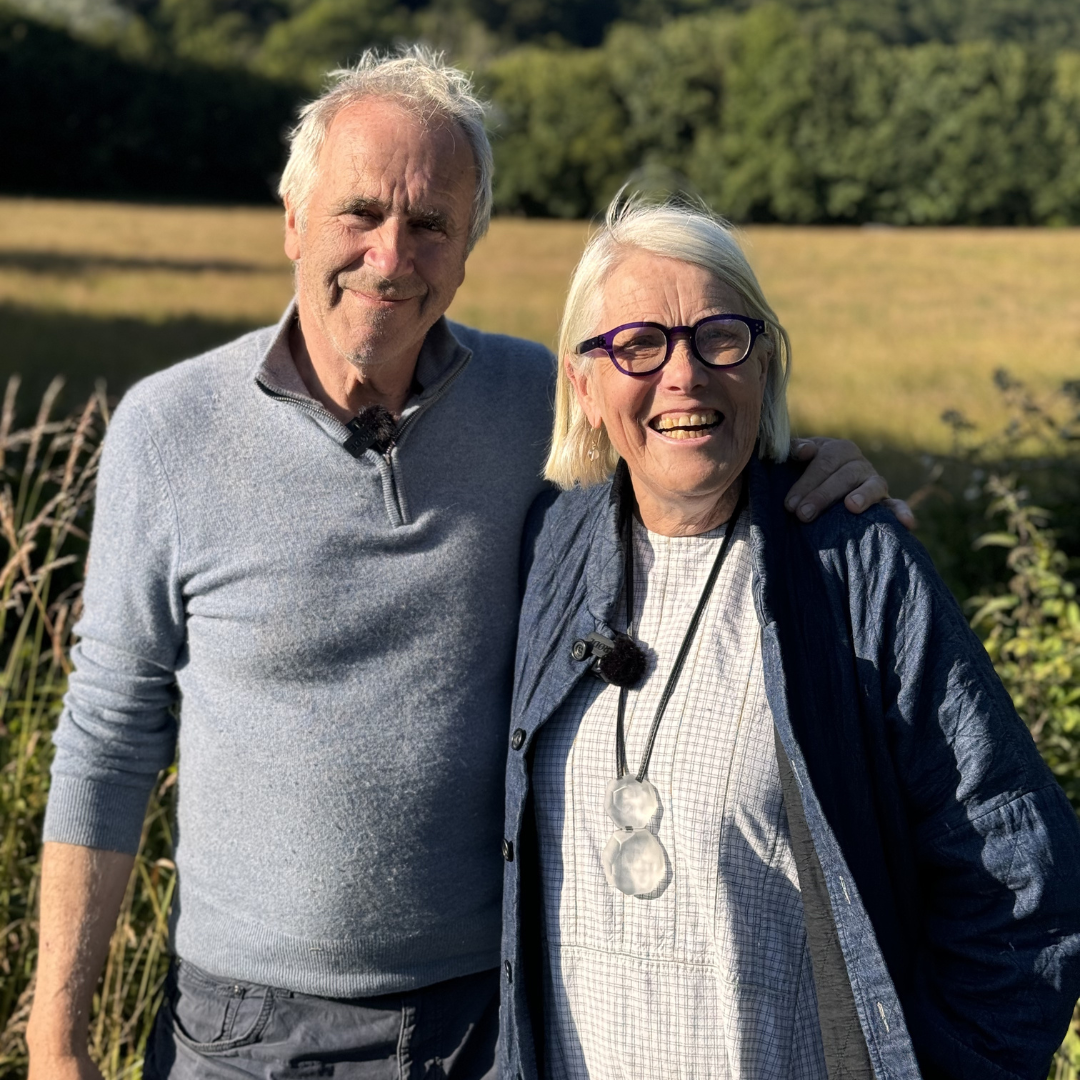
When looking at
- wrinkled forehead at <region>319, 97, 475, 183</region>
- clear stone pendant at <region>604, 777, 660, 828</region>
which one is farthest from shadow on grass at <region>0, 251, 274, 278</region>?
clear stone pendant at <region>604, 777, 660, 828</region>

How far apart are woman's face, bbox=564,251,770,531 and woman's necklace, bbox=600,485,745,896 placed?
0.17 metres

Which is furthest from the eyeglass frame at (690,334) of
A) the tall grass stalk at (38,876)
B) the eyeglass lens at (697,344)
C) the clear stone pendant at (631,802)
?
the tall grass stalk at (38,876)

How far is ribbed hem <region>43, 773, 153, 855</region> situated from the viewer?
2.40 m

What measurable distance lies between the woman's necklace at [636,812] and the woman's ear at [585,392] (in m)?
0.38

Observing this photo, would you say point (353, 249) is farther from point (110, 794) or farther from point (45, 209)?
point (45, 209)

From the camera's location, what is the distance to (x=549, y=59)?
6556 cm

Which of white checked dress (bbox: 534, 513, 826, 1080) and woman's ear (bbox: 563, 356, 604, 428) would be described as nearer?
white checked dress (bbox: 534, 513, 826, 1080)

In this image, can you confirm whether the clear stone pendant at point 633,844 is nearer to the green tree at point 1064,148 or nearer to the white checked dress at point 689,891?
the white checked dress at point 689,891

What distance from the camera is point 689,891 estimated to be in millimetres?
1999

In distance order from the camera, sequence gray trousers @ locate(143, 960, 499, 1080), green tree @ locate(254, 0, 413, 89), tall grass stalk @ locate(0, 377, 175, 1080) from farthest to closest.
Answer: green tree @ locate(254, 0, 413, 89) → tall grass stalk @ locate(0, 377, 175, 1080) → gray trousers @ locate(143, 960, 499, 1080)

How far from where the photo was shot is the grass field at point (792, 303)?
45.7 feet

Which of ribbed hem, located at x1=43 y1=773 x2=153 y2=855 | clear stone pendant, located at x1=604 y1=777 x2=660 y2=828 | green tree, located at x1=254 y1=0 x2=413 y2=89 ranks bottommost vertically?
ribbed hem, located at x1=43 y1=773 x2=153 y2=855

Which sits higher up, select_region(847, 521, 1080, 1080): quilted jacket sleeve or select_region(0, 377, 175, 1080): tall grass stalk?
select_region(847, 521, 1080, 1080): quilted jacket sleeve

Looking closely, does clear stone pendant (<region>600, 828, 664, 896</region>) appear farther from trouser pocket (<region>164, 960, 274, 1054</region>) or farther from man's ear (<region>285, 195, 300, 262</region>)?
man's ear (<region>285, 195, 300, 262</region>)
